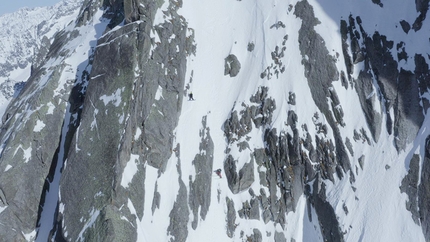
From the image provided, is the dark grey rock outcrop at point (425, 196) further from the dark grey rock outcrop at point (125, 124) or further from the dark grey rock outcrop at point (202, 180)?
the dark grey rock outcrop at point (125, 124)

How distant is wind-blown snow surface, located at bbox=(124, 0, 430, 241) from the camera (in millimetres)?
44625

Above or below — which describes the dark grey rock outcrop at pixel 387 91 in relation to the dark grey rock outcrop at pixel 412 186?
above

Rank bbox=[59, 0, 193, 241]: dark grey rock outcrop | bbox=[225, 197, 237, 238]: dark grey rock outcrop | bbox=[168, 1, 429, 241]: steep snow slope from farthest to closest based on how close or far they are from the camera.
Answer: bbox=[225, 197, 237, 238]: dark grey rock outcrop
bbox=[168, 1, 429, 241]: steep snow slope
bbox=[59, 0, 193, 241]: dark grey rock outcrop

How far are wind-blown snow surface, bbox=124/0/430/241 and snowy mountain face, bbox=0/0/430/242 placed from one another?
148 millimetres

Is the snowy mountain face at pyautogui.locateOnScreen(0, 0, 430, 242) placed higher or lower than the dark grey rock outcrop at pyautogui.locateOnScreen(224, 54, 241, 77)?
lower

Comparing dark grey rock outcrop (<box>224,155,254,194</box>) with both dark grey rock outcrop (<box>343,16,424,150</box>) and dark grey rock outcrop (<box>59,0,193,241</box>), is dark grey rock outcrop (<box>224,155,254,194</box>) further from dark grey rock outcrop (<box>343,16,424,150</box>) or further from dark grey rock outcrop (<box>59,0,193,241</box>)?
dark grey rock outcrop (<box>343,16,424,150</box>)

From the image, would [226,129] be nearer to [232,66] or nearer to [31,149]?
[232,66]

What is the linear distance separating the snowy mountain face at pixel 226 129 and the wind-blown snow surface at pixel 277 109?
5.8 inches

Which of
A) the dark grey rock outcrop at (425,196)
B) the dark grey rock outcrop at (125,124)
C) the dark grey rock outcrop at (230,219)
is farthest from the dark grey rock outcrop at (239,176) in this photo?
the dark grey rock outcrop at (425,196)

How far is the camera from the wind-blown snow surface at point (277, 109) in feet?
146

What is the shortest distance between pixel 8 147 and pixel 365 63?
128ft

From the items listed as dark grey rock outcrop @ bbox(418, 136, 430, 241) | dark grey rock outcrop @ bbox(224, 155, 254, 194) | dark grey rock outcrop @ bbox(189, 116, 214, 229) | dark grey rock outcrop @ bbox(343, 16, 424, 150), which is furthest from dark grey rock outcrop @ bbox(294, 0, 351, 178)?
dark grey rock outcrop @ bbox(189, 116, 214, 229)

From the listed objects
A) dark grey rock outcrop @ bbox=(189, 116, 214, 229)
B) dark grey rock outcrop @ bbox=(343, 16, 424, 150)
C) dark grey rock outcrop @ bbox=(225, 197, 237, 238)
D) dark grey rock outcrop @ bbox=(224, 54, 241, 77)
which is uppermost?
dark grey rock outcrop @ bbox=(224, 54, 241, 77)

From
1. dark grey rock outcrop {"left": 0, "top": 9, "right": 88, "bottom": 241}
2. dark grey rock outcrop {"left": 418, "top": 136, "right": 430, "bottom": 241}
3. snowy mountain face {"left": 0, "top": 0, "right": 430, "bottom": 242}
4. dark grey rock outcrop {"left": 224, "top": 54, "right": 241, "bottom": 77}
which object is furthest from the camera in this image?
dark grey rock outcrop {"left": 224, "top": 54, "right": 241, "bottom": 77}
